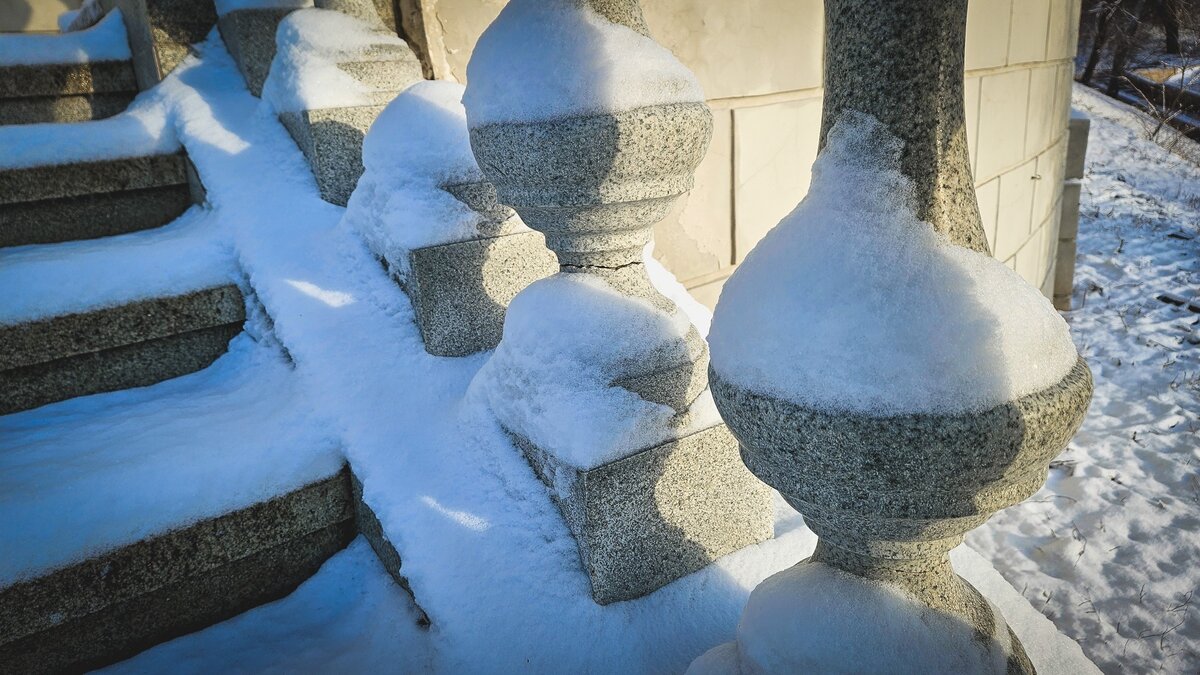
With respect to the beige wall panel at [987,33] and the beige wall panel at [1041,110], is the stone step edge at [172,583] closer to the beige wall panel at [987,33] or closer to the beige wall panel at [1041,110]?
the beige wall panel at [987,33]

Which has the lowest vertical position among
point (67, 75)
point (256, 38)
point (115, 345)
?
point (115, 345)

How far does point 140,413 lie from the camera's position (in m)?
1.91

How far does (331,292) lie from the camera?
6.95ft

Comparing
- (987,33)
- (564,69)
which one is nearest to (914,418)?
(564,69)

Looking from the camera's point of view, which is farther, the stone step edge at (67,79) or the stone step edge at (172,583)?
the stone step edge at (67,79)

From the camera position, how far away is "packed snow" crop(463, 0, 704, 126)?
1.32 m

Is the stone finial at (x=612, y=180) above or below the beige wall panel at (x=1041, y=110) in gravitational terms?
above

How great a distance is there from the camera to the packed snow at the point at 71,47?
2.95m

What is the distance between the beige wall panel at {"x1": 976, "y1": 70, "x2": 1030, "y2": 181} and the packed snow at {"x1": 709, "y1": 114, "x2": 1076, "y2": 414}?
11.1 ft

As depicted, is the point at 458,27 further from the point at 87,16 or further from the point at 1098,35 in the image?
the point at 1098,35

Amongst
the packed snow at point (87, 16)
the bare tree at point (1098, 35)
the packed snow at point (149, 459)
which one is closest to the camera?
the packed snow at point (149, 459)

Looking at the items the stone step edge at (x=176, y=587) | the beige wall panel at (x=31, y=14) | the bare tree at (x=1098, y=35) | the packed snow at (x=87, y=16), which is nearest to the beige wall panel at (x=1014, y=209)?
the stone step edge at (x=176, y=587)

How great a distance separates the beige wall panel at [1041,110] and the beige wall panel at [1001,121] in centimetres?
14

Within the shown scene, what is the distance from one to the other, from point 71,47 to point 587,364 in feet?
10.2
